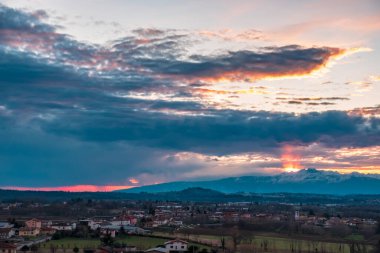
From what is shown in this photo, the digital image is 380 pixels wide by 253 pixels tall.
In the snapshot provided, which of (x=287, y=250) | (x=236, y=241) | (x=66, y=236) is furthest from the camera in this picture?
(x=66, y=236)

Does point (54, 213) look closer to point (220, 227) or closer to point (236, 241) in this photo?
point (220, 227)

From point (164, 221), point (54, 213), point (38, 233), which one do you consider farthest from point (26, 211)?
point (38, 233)

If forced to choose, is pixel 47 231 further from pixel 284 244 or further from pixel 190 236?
pixel 284 244

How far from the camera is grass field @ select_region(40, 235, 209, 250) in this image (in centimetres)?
4579

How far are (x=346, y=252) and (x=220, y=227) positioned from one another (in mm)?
23269

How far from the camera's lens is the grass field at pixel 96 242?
150 feet

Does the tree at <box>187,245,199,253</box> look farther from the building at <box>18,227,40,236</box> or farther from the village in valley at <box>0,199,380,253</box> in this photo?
the building at <box>18,227,40,236</box>

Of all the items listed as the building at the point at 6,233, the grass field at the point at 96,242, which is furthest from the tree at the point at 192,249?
the building at the point at 6,233

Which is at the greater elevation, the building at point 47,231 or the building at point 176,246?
the building at point 47,231

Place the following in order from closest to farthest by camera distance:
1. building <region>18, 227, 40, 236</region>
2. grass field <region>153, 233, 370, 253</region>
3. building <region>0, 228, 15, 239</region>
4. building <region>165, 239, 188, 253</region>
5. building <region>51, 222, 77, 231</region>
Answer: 1. building <region>165, 239, 188, 253</region>
2. grass field <region>153, 233, 370, 253</region>
3. building <region>0, 228, 15, 239</region>
4. building <region>51, 222, 77, 231</region>
5. building <region>18, 227, 40, 236</region>

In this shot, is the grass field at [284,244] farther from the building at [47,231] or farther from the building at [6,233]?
the building at [6,233]

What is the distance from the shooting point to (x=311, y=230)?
6612 cm

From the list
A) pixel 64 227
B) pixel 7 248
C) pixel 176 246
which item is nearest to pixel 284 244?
pixel 176 246

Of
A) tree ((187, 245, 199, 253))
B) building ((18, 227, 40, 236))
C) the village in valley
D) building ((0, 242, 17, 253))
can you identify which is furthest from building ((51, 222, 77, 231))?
tree ((187, 245, 199, 253))
